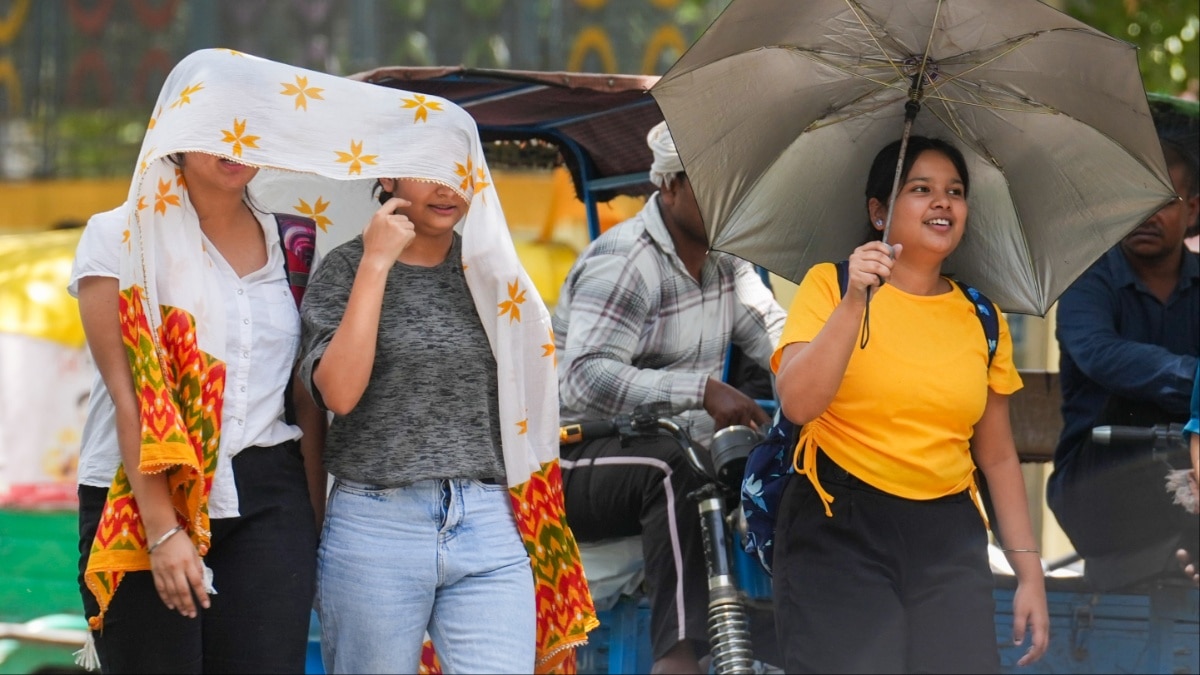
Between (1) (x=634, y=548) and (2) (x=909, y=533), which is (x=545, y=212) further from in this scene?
(2) (x=909, y=533)

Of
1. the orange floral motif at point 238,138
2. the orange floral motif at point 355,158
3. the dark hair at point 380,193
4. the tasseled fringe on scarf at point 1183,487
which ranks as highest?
the orange floral motif at point 238,138

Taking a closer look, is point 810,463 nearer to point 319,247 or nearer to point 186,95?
point 319,247

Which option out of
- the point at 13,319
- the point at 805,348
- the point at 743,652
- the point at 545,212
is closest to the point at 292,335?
the point at 805,348

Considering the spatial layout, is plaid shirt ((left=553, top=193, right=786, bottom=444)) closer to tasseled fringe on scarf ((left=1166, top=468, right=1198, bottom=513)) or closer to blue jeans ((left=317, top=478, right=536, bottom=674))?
blue jeans ((left=317, top=478, right=536, bottom=674))

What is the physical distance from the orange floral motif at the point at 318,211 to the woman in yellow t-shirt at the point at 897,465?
1198mm

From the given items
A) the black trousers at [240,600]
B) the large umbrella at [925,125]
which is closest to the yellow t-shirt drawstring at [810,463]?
the large umbrella at [925,125]

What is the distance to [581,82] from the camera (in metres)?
4.58

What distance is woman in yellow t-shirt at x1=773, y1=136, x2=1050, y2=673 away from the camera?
3361 millimetres

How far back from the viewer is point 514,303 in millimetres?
3457

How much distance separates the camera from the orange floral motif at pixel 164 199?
320 cm

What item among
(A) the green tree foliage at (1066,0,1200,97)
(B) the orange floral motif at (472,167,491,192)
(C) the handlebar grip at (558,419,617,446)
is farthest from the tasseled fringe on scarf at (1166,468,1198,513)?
(A) the green tree foliage at (1066,0,1200,97)

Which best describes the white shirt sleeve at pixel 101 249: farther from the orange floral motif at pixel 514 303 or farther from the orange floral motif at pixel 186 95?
the orange floral motif at pixel 514 303

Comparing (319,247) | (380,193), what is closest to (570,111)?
(319,247)

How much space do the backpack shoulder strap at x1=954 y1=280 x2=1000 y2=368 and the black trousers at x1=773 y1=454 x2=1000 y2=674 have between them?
369 mm
